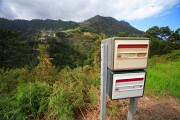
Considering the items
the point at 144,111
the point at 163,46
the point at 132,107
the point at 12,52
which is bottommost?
the point at 12,52

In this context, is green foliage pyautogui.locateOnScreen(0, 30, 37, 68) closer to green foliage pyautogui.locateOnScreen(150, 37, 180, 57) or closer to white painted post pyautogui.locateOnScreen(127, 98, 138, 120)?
green foliage pyautogui.locateOnScreen(150, 37, 180, 57)

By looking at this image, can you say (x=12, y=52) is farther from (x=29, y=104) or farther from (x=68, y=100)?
(x=68, y=100)

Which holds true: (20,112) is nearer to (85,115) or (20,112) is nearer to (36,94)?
(36,94)

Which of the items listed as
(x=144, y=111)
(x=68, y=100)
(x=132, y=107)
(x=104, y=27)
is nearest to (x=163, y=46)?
(x=144, y=111)

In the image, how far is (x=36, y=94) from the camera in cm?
321

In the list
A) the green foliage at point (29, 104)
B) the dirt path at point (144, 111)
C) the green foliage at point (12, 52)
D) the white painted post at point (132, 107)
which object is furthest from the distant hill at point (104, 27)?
the white painted post at point (132, 107)

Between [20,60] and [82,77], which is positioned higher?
[82,77]

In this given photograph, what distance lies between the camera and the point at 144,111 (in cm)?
323

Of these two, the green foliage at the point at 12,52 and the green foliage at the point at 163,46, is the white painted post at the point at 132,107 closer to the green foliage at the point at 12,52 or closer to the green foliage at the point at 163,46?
the green foliage at the point at 12,52

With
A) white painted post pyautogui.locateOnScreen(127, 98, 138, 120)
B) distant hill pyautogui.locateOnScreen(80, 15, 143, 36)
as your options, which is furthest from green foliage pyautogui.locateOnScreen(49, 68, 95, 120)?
distant hill pyautogui.locateOnScreen(80, 15, 143, 36)

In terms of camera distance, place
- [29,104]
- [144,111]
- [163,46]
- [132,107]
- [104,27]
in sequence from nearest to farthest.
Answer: [132,107] → [29,104] → [144,111] → [163,46] → [104,27]

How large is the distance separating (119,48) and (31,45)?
1399 inches

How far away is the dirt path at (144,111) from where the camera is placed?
2977 mm

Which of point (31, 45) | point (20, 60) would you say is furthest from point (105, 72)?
point (31, 45)
